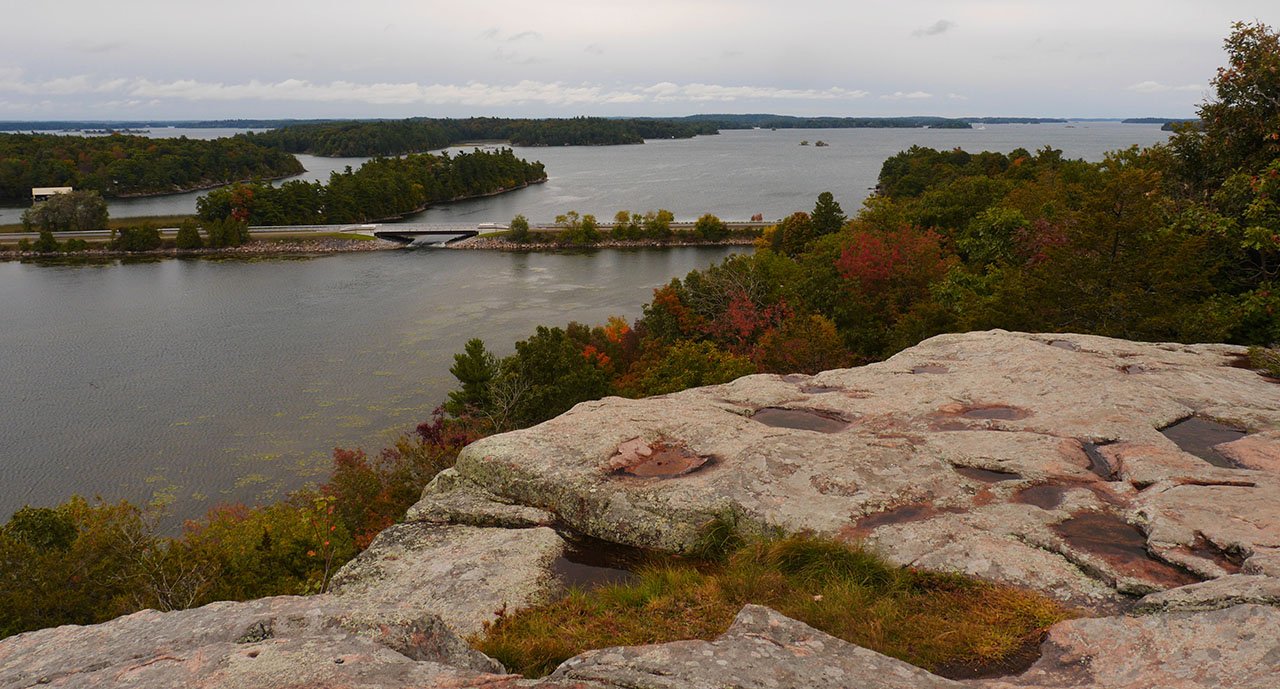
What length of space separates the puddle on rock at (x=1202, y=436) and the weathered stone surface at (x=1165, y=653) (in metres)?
5.00

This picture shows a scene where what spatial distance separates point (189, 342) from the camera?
168ft

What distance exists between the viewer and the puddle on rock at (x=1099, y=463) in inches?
349

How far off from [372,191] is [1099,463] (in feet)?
427

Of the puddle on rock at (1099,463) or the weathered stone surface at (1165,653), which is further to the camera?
the puddle on rock at (1099,463)

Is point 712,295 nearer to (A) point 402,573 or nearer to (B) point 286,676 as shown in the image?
(A) point 402,573

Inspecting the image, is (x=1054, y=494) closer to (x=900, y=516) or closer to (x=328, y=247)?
(x=900, y=516)

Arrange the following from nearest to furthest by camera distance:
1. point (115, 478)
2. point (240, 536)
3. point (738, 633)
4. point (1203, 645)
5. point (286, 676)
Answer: point (286, 676), point (1203, 645), point (738, 633), point (240, 536), point (115, 478)

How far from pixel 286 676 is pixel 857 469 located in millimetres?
7017

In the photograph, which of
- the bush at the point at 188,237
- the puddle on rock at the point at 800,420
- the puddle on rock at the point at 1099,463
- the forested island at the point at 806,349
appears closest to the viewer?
the forested island at the point at 806,349

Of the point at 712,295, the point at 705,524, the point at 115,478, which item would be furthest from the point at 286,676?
the point at 712,295

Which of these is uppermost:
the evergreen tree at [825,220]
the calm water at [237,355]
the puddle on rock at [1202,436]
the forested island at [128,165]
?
the forested island at [128,165]

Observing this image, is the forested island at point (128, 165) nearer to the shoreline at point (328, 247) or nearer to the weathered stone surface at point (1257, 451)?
the shoreline at point (328, 247)

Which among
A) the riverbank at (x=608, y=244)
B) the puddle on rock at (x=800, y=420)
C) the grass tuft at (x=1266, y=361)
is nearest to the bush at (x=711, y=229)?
the riverbank at (x=608, y=244)

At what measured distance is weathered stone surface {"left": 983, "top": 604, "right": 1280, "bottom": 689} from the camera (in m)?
4.45
